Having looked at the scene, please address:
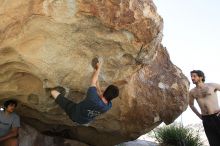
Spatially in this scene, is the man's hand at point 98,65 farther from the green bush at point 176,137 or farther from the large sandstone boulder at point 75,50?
the green bush at point 176,137

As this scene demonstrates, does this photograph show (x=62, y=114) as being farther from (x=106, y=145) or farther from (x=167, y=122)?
(x=167, y=122)

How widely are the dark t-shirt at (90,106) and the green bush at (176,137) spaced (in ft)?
18.1

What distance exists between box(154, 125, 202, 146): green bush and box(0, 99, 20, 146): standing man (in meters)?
5.32

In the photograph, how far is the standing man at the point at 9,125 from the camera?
6.75m

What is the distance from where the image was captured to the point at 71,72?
20.3 feet

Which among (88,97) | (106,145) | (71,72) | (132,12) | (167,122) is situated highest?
(132,12)

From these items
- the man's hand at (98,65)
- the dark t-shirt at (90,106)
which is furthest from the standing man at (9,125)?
the man's hand at (98,65)

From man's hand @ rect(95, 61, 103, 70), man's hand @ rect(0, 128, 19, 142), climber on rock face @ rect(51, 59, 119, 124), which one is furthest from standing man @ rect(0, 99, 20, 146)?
man's hand @ rect(95, 61, 103, 70)

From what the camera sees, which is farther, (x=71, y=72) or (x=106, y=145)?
(x=106, y=145)

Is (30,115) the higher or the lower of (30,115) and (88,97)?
the lower

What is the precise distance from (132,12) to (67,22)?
1.08 m

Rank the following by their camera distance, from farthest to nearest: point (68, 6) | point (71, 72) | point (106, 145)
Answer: point (106, 145), point (71, 72), point (68, 6)

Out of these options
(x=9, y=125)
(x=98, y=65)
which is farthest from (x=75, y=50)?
(x=9, y=125)

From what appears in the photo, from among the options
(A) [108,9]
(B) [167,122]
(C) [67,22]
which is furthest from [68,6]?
(B) [167,122]
